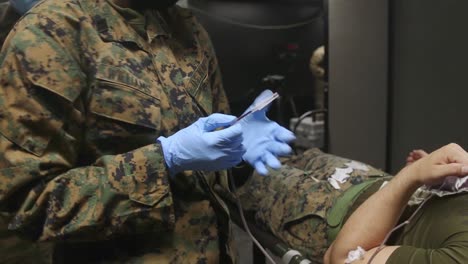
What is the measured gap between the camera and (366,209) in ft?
4.10

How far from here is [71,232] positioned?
758 millimetres

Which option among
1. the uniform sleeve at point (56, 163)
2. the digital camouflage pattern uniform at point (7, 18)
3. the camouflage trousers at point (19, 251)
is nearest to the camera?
the uniform sleeve at point (56, 163)

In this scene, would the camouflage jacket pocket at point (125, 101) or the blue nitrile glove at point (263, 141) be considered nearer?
the camouflage jacket pocket at point (125, 101)

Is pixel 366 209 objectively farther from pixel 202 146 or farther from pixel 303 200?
pixel 202 146

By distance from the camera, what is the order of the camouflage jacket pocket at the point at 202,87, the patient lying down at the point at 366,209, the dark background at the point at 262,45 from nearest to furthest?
1. the camouflage jacket pocket at the point at 202,87
2. the patient lying down at the point at 366,209
3. the dark background at the point at 262,45

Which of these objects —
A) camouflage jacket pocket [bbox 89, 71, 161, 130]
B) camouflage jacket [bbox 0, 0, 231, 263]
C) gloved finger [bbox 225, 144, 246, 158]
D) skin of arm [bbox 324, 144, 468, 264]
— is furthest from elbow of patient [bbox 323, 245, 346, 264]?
camouflage jacket pocket [bbox 89, 71, 161, 130]

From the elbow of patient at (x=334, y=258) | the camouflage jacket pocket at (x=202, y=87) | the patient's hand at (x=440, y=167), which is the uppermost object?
the camouflage jacket pocket at (x=202, y=87)

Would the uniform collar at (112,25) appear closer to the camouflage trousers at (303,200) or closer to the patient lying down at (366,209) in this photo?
the patient lying down at (366,209)

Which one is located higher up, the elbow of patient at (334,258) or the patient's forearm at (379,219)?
the patient's forearm at (379,219)

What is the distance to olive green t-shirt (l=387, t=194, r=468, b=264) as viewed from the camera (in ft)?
3.30

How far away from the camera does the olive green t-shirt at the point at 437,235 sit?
3.30ft

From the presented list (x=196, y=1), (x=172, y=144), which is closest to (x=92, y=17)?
(x=172, y=144)

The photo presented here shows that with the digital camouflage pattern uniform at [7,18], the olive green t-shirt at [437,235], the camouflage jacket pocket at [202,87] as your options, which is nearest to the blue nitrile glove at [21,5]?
the digital camouflage pattern uniform at [7,18]

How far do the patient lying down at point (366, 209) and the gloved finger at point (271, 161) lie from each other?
37 centimetres
